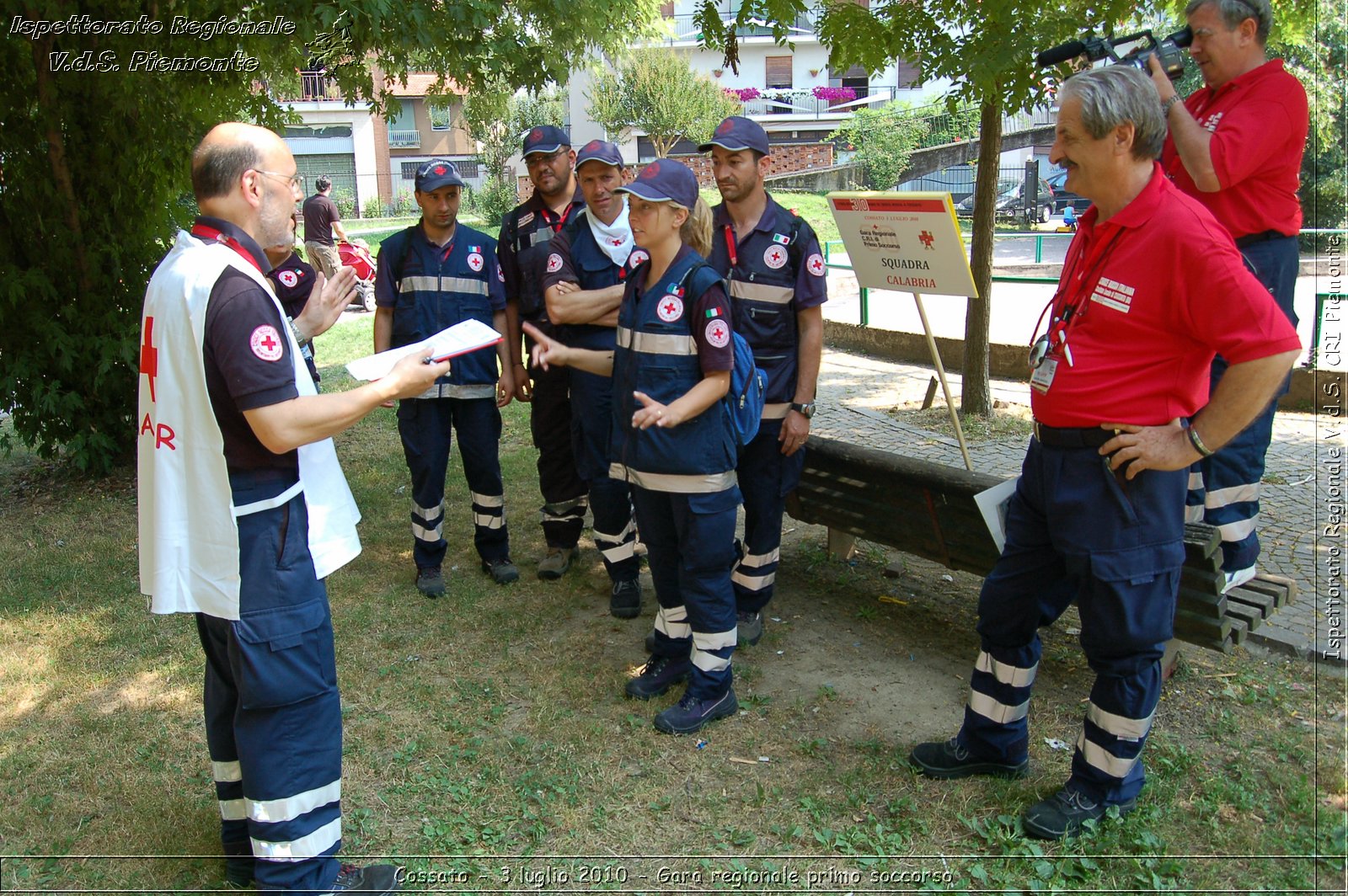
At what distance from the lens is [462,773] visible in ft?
11.9

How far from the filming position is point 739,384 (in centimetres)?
375

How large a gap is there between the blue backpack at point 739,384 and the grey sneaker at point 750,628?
3.63ft

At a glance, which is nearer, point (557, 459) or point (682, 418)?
point (682, 418)

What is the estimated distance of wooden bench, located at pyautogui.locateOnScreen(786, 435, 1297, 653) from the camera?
348cm

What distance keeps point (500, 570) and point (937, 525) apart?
2367mm

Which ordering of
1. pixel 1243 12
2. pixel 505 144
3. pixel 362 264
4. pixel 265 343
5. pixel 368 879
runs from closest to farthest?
pixel 265 343, pixel 368 879, pixel 1243 12, pixel 362 264, pixel 505 144

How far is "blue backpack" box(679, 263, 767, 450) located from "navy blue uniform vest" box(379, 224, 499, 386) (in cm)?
180

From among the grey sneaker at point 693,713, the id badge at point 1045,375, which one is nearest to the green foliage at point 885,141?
Result: the grey sneaker at point 693,713

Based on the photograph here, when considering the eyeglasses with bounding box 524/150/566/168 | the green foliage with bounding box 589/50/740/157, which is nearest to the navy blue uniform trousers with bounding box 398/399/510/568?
the eyeglasses with bounding box 524/150/566/168

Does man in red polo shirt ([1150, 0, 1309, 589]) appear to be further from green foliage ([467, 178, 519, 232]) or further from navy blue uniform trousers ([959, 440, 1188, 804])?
green foliage ([467, 178, 519, 232])

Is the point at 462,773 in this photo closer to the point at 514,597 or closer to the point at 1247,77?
the point at 514,597

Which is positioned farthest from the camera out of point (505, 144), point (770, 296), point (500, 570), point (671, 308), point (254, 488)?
point (505, 144)

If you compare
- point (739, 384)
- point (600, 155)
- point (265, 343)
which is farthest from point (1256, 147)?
point (265, 343)

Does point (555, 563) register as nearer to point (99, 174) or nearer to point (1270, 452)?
point (99, 174)
